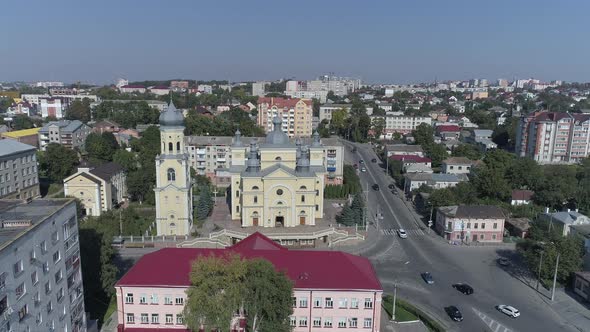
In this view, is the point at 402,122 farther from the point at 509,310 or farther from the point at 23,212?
the point at 23,212

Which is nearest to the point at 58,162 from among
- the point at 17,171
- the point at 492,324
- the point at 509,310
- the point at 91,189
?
the point at 17,171

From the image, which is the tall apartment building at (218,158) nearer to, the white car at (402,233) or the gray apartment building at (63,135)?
the white car at (402,233)

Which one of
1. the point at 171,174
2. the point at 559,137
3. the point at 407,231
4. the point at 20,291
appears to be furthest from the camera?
the point at 559,137

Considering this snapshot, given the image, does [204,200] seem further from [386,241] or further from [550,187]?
[550,187]

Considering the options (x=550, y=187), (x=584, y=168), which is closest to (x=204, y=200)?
(x=550, y=187)

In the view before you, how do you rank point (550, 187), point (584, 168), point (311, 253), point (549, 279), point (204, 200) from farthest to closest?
point (584, 168) → point (550, 187) → point (204, 200) → point (549, 279) → point (311, 253)

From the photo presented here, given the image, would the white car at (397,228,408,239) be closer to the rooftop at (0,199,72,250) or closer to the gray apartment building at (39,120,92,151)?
the rooftop at (0,199,72,250)
